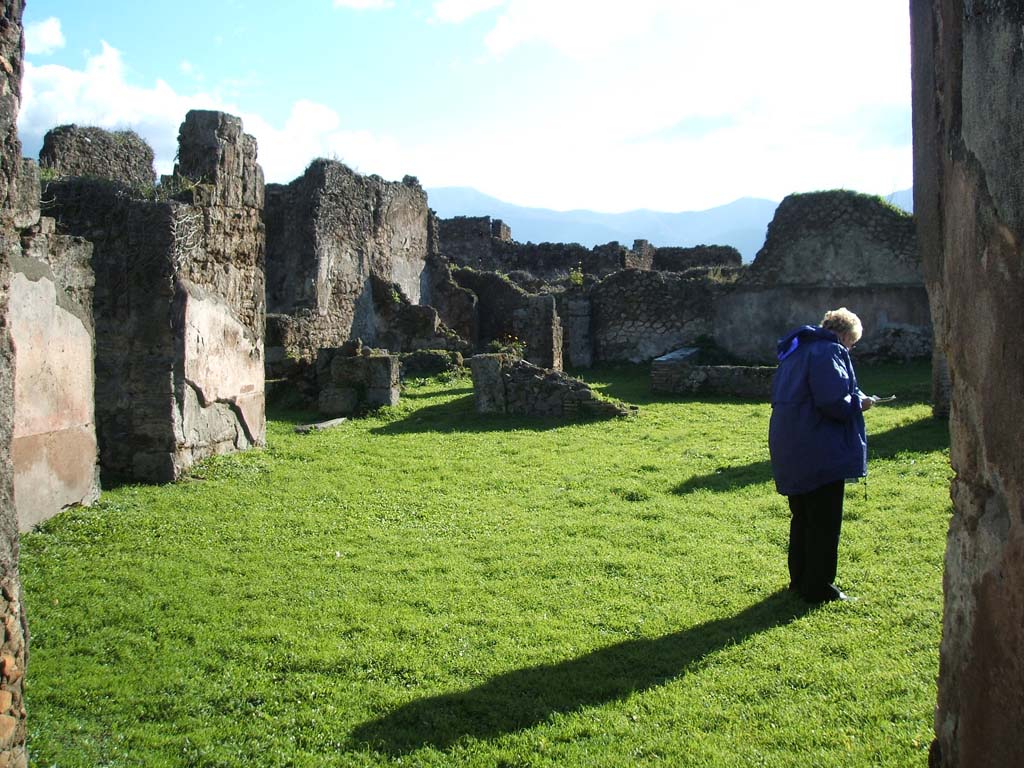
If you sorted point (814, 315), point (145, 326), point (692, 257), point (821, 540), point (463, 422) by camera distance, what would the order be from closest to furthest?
point (821, 540) → point (145, 326) → point (463, 422) → point (814, 315) → point (692, 257)

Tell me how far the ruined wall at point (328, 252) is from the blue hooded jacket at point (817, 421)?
1200cm

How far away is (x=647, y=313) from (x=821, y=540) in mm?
13862

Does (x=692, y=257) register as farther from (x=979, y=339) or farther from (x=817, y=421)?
(x=979, y=339)

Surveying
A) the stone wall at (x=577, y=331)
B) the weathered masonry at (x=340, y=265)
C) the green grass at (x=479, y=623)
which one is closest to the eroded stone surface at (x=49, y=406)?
the green grass at (x=479, y=623)

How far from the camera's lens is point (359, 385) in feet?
38.3

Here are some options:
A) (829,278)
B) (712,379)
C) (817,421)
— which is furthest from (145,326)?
(829,278)

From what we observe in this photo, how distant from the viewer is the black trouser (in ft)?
14.2

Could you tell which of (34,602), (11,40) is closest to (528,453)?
(34,602)

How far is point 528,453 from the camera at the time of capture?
28.3 feet

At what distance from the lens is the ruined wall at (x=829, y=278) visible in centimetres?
1619

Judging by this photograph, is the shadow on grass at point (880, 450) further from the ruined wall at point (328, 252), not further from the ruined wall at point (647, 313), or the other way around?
the ruined wall at point (328, 252)

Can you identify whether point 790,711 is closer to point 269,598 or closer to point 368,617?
point 368,617

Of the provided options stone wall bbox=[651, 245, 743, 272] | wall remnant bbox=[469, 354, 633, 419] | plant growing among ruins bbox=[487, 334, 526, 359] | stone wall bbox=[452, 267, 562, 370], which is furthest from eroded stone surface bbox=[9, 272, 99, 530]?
stone wall bbox=[651, 245, 743, 272]

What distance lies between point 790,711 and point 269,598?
8.96 ft
